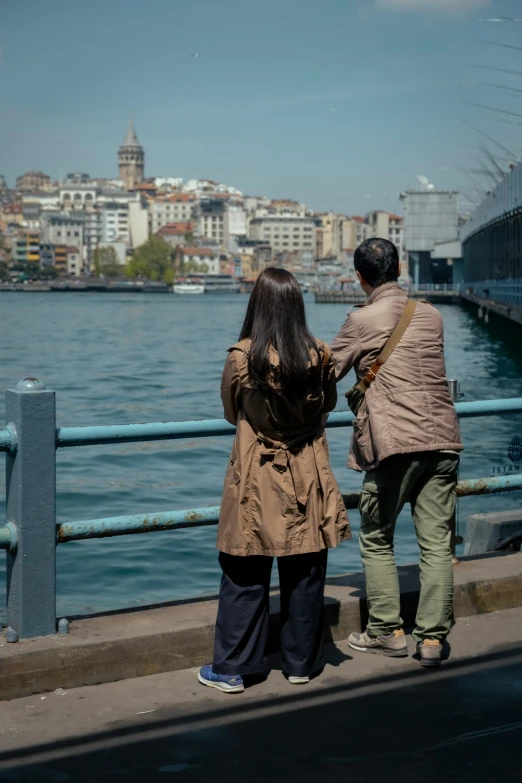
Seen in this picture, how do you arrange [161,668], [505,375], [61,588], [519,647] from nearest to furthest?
[161,668], [519,647], [61,588], [505,375]

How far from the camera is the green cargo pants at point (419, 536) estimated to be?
4.49 m

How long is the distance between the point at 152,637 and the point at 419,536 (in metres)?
1.11

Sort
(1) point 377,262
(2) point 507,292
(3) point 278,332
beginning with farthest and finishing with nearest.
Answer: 1. (2) point 507,292
2. (1) point 377,262
3. (3) point 278,332

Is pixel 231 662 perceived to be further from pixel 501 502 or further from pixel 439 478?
pixel 501 502


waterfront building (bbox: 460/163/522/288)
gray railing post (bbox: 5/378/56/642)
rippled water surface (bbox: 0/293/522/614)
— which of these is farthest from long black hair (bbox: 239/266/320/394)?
waterfront building (bbox: 460/163/522/288)

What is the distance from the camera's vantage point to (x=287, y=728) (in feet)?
12.5

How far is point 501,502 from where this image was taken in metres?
8.80

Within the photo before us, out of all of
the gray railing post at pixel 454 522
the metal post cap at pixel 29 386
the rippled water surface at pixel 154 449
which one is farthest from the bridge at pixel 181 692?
the rippled water surface at pixel 154 449

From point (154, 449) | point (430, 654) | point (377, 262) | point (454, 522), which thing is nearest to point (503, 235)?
point (154, 449)

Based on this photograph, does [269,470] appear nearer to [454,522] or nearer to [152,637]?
[152,637]

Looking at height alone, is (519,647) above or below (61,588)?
above

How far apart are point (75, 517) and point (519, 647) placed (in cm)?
1111

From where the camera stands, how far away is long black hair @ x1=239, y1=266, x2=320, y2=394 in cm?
396

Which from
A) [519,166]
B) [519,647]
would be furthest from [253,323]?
[519,166]
